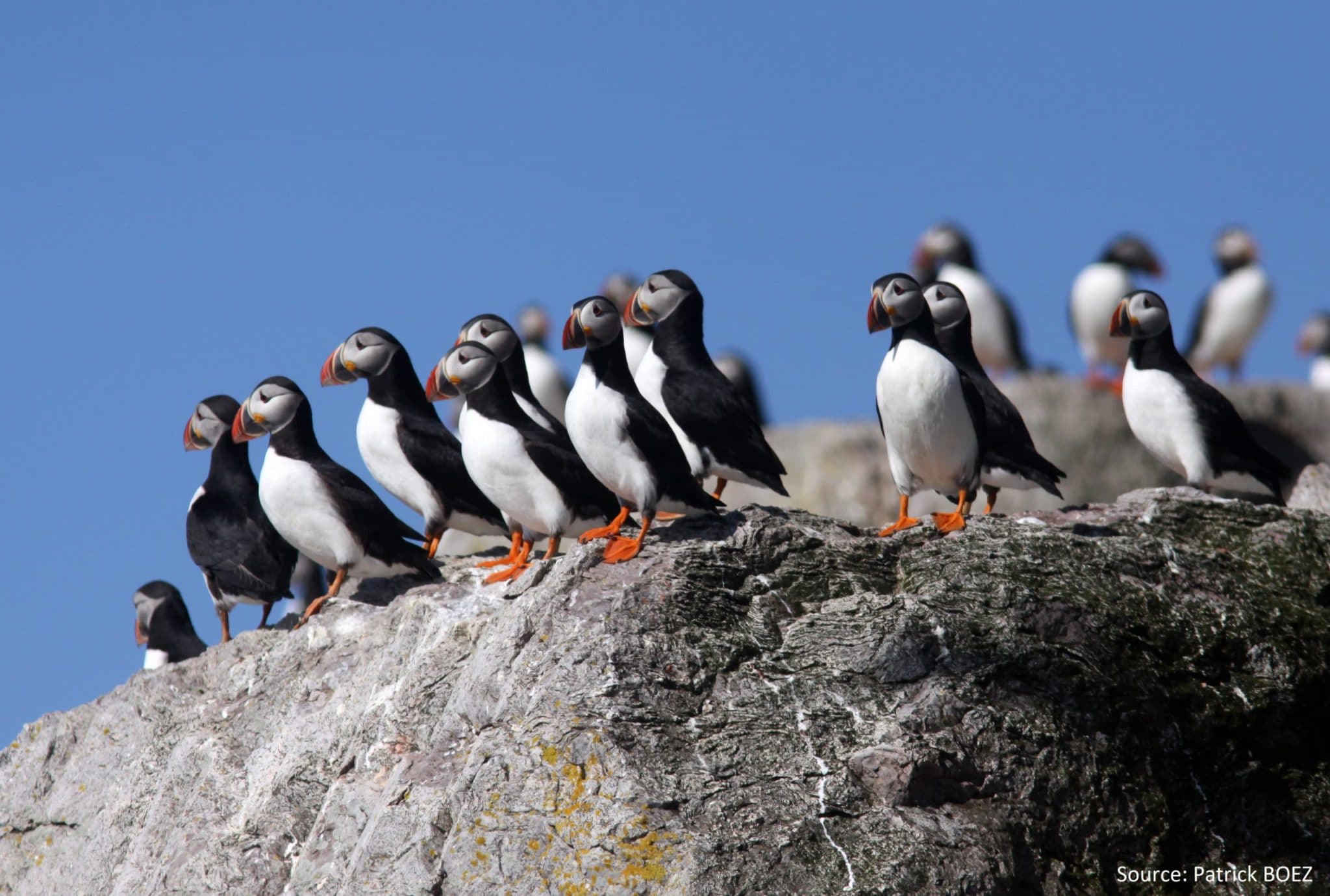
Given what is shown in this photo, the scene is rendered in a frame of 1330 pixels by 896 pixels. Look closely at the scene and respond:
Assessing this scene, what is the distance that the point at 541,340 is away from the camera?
71.2 ft

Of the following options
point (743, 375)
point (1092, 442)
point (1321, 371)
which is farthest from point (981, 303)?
point (1321, 371)

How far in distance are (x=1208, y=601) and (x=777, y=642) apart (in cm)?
191

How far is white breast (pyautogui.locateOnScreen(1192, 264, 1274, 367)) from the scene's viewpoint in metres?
19.3

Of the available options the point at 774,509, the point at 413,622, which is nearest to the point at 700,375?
the point at 774,509

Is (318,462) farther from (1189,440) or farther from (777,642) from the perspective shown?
(1189,440)

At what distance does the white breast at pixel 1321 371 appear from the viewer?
22.5 m

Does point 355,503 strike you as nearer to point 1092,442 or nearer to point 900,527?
point 900,527

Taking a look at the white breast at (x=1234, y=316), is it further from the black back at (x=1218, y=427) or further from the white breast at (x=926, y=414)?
the white breast at (x=926, y=414)

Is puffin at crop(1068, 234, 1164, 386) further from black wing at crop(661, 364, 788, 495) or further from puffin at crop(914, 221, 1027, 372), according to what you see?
black wing at crop(661, 364, 788, 495)

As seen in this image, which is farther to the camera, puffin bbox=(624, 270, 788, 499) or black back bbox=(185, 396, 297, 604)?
black back bbox=(185, 396, 297, 604)

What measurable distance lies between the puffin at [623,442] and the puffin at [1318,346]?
17295 mm

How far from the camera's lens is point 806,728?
5.90 meters

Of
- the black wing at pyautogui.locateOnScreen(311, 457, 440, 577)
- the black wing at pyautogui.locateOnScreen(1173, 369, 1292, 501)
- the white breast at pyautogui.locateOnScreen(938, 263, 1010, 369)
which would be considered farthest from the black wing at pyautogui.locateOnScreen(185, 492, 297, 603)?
the white breast at pyautogui.locateOnScreen(938, 263, 1010, 369)

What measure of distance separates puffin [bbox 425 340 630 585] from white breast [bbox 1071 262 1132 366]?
10.3 metres
